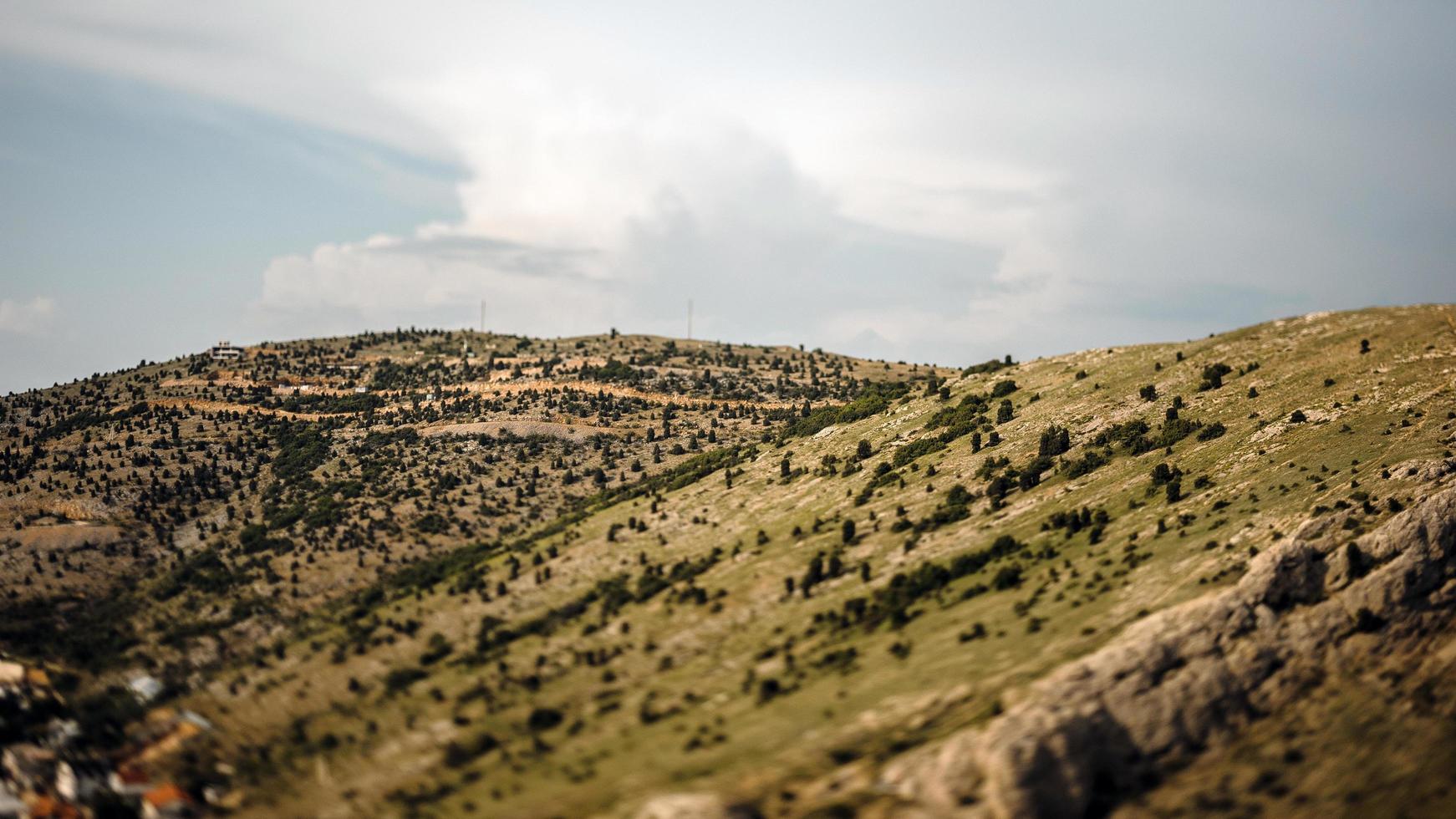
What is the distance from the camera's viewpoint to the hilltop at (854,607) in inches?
2562

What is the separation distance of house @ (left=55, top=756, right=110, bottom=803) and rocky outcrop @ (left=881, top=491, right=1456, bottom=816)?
6184 centimetres

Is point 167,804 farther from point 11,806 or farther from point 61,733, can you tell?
point 61,733

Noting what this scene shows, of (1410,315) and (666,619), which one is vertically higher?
(1410,315)

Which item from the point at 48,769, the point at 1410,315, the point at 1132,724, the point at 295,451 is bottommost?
the point at 48,769

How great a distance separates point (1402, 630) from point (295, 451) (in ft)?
545

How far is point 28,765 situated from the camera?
8194cm

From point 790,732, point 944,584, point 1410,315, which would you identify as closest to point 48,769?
point 790,732

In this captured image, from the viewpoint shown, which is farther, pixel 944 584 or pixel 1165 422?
pixel 1165 422

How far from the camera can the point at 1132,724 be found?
6638 centimetres

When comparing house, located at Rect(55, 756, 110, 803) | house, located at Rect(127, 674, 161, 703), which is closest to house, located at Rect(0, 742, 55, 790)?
house, located at Rect(55, 756, 110, 803)

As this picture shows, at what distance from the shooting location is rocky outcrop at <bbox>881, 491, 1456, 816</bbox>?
61.4 m

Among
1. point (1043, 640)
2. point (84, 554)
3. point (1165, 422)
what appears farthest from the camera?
point (84, 554)

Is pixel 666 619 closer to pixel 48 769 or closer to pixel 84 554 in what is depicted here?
pixel 48 769

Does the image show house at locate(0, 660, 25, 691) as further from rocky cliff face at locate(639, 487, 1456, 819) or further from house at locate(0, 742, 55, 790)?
rocky cliff face at locate(639, 487, 1456, 819)
